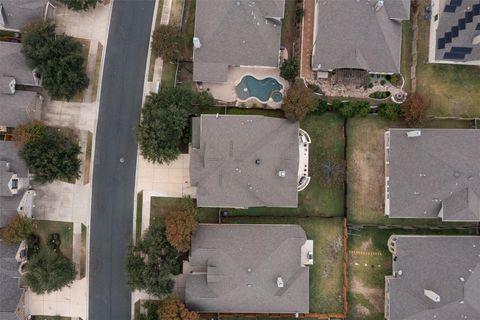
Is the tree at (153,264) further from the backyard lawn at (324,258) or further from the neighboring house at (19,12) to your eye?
the neighboring house at (19,12)

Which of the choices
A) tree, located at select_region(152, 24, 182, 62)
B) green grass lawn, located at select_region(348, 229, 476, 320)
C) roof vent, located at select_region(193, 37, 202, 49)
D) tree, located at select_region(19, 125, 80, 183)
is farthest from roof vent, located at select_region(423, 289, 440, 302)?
tree, located at select_region(19, 125, 80, 183)

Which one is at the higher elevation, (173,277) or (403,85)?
(403,85)

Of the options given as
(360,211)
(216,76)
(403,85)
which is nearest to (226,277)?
(360,211)

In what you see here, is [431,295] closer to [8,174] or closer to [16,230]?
[16,230]

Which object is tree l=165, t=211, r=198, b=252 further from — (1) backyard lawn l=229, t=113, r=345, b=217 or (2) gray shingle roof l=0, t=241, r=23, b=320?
(2) gray shingle roof l=0, t=241, r=23, b=320

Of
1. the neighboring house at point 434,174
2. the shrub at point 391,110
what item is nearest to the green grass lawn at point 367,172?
the shrub at point 391,110

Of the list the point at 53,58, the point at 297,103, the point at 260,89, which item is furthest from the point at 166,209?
Answer: the point at 53,58

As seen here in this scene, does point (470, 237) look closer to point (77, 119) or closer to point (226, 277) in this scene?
point (226, 277)
